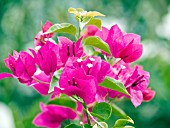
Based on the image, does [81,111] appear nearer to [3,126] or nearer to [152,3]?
[3,126]

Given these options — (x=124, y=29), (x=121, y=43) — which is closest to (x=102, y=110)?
(x=121, y=43)

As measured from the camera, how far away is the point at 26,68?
4.01 ft

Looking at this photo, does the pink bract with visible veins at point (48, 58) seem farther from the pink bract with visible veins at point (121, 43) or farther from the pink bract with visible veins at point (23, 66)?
the pink bract with visible veins at point (121, 43)

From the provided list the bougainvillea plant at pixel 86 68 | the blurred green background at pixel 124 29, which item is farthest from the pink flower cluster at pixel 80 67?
the blurred green background at pixel 124 29

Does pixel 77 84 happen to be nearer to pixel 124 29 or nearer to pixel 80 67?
pixel 80 67

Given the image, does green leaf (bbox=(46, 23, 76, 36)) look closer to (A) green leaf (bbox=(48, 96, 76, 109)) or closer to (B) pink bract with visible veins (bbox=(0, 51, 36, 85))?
(B) pink bract with visible veins (bbox=(0, 51, 36, 85))

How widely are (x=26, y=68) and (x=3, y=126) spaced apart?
5.46 feet

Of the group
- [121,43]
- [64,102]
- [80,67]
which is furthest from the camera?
[64,102]

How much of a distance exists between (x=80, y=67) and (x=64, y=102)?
277mm

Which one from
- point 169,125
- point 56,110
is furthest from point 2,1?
point 56,110

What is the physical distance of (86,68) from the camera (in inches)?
45.1

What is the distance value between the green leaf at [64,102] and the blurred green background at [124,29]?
88.3 inches

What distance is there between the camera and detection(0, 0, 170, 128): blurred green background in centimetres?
467

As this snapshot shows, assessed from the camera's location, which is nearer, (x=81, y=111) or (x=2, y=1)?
(x=81, y=111)
